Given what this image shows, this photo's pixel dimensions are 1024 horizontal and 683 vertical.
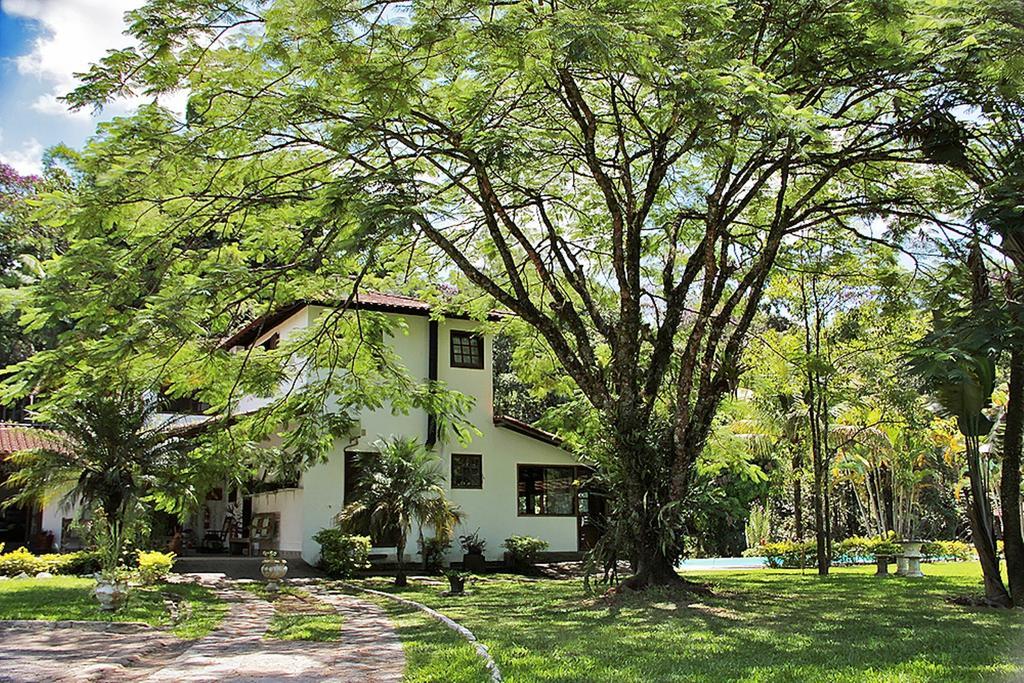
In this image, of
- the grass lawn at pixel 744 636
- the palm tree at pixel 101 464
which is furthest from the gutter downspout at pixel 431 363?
the grass lawn at pixel 744 636

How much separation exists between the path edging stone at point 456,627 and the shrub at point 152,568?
11.5 feet

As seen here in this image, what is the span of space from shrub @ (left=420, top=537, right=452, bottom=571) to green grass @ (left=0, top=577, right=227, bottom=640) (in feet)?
20.1

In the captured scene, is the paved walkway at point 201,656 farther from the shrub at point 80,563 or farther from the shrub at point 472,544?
the shrub at point 472,544

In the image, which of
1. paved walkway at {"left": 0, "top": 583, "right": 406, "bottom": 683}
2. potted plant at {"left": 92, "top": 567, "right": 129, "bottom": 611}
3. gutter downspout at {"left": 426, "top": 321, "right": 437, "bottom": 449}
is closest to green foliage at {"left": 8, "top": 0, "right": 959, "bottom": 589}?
potted plant at {"left": 92, "top": 567, "right": 129, "bottom": 611}

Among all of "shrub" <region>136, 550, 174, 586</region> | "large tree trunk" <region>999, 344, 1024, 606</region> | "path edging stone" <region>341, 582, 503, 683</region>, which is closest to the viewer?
"path edging stone" <region>341, 582, 503, 683</region>

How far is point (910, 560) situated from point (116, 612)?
1514cm

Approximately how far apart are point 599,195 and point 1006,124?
6.61 meters

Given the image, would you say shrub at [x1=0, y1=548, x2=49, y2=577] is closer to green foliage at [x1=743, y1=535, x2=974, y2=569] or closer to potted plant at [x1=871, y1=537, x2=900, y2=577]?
potted plant at [x1=871, y1=537, x2=900, y2=577]

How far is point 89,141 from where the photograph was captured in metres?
10.4

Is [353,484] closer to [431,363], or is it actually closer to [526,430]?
[431,363]

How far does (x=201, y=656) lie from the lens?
952cm

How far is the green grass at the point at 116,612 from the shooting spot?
38.8ft

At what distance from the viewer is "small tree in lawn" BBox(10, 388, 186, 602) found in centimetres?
1684

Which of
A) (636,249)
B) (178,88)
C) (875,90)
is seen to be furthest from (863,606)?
(178,88)
